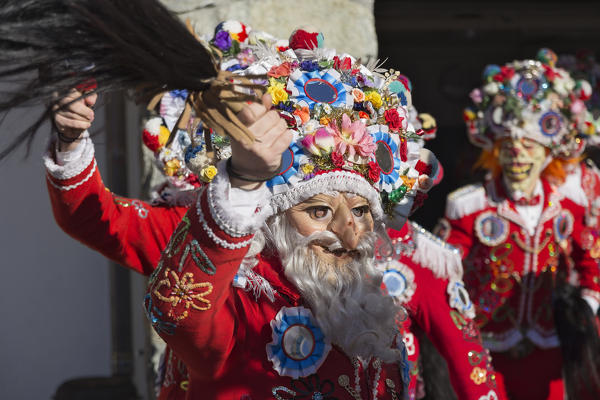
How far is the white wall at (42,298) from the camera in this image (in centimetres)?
403

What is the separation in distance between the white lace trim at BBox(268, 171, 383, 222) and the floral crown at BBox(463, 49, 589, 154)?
236cm

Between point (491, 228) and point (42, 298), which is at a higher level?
point (491, 228)

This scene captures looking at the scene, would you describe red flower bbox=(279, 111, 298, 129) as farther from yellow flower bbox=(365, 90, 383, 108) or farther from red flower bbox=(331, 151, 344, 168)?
yellow flower bbox=(365, 90, 383, 108)

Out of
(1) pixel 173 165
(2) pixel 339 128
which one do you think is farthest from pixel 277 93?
(1) pixel 173 165

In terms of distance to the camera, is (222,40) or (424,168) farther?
(222,40)

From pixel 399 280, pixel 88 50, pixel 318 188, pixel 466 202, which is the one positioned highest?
pixel 88 50

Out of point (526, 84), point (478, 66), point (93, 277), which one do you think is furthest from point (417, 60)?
point (93, 277)

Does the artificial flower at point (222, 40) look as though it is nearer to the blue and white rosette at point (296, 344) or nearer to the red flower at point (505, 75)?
the blue and white rosette at point (296, 344)

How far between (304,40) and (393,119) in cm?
36

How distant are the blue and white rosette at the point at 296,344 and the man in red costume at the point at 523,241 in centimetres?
233

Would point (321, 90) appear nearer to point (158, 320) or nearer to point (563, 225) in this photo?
point (158, 320)

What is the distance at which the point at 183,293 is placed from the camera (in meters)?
1.55

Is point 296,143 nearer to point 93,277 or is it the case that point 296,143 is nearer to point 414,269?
point 414,269

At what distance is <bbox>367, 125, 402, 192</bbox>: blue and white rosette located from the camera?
213 centimetres
